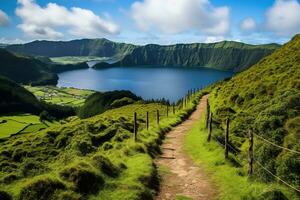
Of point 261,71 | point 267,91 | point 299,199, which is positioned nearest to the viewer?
point 299,199

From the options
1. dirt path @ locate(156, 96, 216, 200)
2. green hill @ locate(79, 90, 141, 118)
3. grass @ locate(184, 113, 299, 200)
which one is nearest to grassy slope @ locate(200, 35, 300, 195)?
grass @ locate(184, 113, 299, 200)

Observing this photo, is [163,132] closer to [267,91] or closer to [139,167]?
[139,167]

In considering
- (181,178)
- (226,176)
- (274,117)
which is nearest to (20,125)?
(274,117)

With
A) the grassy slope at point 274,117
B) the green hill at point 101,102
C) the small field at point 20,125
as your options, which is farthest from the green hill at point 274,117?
the green hill at point 101,102

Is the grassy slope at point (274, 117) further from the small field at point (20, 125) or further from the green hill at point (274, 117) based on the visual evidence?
the small field at point (20, 125)

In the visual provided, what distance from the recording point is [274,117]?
26.8 metres

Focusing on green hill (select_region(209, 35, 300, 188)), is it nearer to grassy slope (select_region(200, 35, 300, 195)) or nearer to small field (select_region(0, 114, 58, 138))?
grassy slope (select_region(200, 35, 300, 195))

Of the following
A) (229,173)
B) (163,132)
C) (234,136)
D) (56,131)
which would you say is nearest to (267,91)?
(234,136)

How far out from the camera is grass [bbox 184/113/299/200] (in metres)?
15.4

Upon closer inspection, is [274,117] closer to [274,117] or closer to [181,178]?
[274,117]

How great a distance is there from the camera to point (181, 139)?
34.5 meters

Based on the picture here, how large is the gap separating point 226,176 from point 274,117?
984cm

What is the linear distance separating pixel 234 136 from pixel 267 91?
55.0 ft

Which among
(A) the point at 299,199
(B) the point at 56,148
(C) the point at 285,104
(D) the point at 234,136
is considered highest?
(C) the point at 285,104
